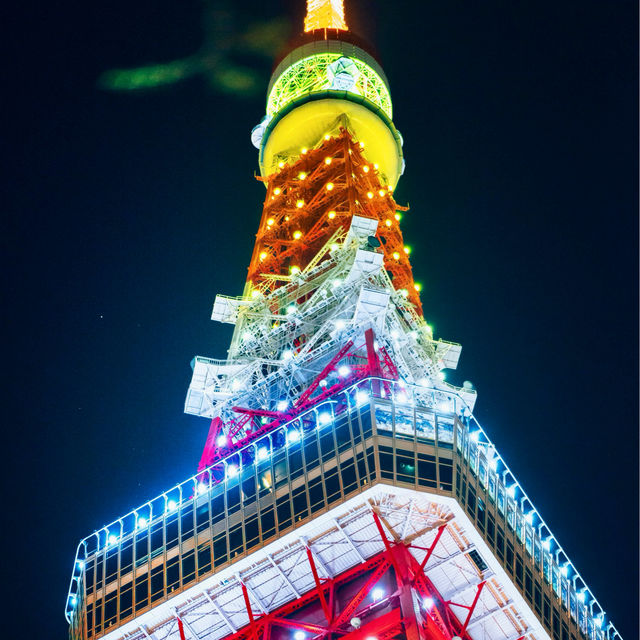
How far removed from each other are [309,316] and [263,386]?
641 centimetres

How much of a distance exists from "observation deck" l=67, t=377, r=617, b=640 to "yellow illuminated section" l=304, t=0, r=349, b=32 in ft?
209

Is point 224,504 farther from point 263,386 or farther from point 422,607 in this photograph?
point 263,386

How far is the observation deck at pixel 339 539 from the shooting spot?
51375 millimetres

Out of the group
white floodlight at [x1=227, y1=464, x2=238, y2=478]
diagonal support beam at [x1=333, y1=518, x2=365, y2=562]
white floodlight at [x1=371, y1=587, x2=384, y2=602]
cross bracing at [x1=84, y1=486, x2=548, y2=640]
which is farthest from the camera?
white floodlight at [x1=227, y1=464, x2=238, y2=478]

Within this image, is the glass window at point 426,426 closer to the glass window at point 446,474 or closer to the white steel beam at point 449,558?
the glass window at point 446,474

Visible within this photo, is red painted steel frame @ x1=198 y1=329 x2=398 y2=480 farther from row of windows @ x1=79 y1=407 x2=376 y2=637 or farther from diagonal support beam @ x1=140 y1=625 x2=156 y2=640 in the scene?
diagonal support beam @ x1=140 y1=625 x2=156 y2=640

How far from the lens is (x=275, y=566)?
2074 inches

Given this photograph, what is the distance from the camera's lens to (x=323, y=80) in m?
101

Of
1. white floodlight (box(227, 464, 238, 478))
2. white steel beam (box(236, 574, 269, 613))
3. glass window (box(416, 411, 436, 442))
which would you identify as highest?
white floodlight (box(227, 464, 238, 478))

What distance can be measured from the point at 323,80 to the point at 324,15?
1497cm

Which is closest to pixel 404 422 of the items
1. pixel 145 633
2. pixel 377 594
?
pixel 377 594

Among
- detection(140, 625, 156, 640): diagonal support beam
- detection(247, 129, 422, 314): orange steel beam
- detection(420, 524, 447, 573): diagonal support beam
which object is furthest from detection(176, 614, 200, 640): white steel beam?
detection(247, 129, 422, 314): orange steel beam

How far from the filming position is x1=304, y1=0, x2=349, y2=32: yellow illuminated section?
366ft

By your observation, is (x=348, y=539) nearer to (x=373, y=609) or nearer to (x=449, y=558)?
(x=373, y=609)
